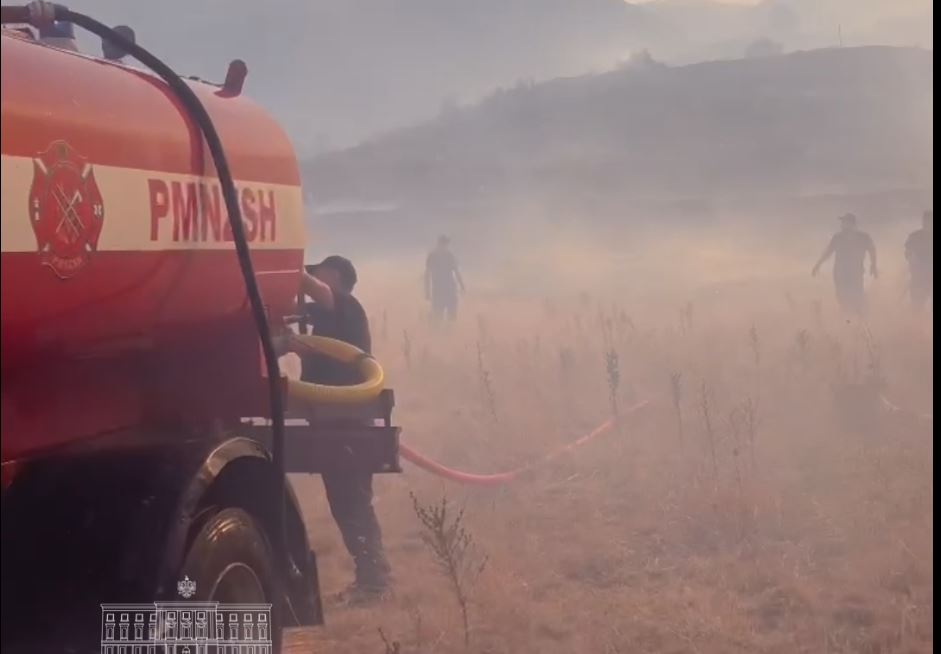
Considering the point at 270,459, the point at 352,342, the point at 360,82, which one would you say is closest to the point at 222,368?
the point at 270,459

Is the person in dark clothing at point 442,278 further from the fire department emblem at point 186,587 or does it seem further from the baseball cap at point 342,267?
the fire department emblem at point 186,587

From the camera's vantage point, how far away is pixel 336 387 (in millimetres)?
3557

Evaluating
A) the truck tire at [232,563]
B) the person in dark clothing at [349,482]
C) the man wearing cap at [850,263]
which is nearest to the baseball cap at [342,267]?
the person in dark clothing at [349,482]

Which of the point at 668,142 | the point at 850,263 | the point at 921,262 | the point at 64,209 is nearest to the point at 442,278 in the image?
the point at 850,263

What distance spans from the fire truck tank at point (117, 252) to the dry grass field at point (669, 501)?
1404mm

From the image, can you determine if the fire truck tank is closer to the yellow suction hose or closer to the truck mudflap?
the truck mudflap

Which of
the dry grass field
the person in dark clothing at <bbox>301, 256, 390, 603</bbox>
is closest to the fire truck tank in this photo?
the dry grass field

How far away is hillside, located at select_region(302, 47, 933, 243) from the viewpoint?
→ 39500 mm

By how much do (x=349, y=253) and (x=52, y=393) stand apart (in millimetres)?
40061

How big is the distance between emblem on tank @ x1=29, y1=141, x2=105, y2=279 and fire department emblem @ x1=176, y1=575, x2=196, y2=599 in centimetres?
75

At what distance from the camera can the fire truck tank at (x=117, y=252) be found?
2.03 metres

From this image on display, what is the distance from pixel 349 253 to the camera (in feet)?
137

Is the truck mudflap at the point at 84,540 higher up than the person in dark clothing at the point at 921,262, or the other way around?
the person in dark clothing at the point at 921,262

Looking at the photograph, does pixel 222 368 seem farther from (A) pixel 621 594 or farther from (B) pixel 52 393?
(A) pixel 621 594
